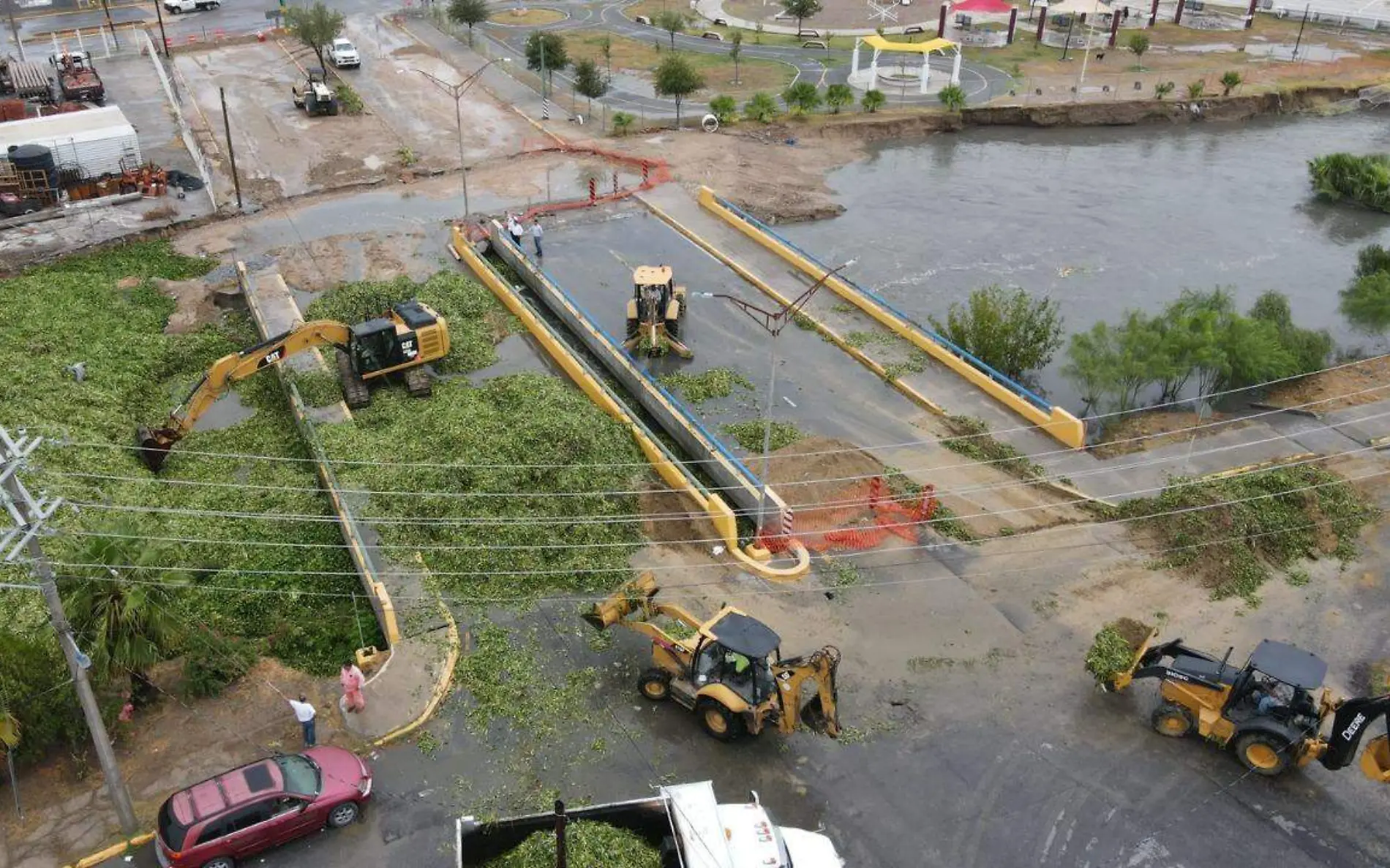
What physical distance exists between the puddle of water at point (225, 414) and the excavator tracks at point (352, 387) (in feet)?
9.55

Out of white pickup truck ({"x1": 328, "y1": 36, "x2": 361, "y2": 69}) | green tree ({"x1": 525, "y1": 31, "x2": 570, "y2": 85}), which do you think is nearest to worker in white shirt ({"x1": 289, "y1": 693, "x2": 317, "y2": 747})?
green tree ({"x1": 525, "y1": 31, "x2": 570, "y2": 85})

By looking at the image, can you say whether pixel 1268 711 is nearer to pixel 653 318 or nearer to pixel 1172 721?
pixel 1172 721

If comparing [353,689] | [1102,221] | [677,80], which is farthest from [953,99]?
[353,689]

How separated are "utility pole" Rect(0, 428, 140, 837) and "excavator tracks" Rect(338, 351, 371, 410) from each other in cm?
1272

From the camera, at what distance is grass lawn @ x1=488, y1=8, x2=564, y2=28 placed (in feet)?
264

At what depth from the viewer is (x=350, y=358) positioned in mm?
31391

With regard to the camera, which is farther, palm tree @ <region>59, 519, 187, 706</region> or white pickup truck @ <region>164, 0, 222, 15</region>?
white pickup truck @ <region>164, 0, 222, 15</region>

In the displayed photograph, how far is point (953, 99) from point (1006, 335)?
31.8 m

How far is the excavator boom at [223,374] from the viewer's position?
91.0 ft

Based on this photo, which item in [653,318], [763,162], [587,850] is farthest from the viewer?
[763,162]

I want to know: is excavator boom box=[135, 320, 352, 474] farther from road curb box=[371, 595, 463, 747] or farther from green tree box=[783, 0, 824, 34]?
green tree box=[783, 0, 824, 34]

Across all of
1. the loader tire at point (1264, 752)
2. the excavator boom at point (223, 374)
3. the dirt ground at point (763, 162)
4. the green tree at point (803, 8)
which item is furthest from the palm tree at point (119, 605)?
the green tree at point (803, 8)

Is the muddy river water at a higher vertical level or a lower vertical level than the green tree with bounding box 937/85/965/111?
lower

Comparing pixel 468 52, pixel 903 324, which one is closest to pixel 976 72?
pixel 468 52
